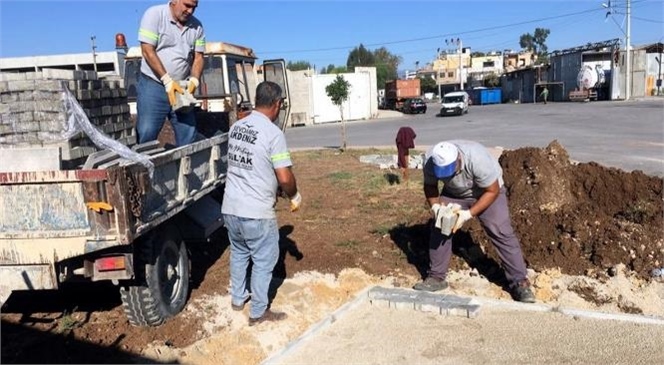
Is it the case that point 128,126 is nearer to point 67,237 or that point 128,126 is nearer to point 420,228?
point 67,237

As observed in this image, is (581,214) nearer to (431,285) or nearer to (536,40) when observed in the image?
(431,285)

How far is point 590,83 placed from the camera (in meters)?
46.9

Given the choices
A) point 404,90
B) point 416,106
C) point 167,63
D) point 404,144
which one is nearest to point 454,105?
point 416,106

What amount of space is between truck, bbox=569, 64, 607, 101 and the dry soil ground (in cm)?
4355

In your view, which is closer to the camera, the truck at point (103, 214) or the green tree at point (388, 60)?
the truck at point (103, 214)

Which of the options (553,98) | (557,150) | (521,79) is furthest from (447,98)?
(557,150)

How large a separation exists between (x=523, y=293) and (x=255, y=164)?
99.5 inches

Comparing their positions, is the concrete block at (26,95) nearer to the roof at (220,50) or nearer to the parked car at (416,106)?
the roof at (220,50)

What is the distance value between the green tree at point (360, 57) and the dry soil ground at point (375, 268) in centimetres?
9474

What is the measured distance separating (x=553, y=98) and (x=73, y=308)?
55777mm

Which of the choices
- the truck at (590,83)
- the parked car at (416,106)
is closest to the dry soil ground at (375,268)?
the parked car at (416,106)

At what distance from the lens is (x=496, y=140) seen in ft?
66.2

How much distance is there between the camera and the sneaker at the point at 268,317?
4.45 metres

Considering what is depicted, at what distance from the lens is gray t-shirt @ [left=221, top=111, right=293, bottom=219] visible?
418cm
